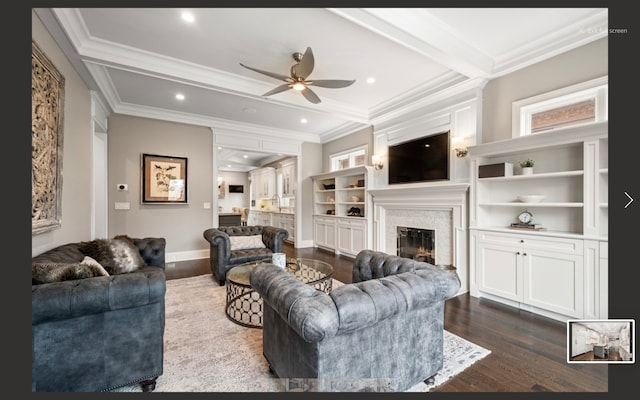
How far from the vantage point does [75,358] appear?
4.65 feet

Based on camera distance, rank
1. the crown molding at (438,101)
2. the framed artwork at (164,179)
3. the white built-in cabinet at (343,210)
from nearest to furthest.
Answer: the crown molding at (438,101) < the framed artwork at (164,179) < the white built-in cabinet at (343,210)

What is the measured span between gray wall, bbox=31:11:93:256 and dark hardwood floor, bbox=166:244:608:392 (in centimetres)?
354

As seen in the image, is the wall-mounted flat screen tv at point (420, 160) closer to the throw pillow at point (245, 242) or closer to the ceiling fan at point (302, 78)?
the ceiling fan at point (302, 78)

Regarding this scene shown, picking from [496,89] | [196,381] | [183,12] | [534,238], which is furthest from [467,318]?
[183,12]

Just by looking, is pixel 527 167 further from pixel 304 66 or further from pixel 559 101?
pixel 304 66

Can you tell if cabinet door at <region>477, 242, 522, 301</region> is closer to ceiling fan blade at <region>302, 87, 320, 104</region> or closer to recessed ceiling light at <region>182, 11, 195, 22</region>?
ceiling fan blade at <region>302, 87, 320, 104</region>

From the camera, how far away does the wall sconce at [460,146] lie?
364cm

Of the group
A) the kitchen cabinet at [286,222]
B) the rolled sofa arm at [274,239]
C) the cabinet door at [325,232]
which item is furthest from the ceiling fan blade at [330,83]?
the kitchen cabinet at [286,222]

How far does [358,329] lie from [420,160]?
11.6ft

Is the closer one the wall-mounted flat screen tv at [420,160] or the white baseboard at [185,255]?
the wall-mounted flat screen tv at [420,160]

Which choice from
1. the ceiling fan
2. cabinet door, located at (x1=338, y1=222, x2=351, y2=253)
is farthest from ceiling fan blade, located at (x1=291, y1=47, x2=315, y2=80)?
cabinet door, located at (x1=338, y1=222, x2=351, y2=253)

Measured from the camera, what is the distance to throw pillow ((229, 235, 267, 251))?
405cm

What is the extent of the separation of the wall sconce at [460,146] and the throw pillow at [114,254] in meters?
4.15

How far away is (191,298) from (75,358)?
185 cm
